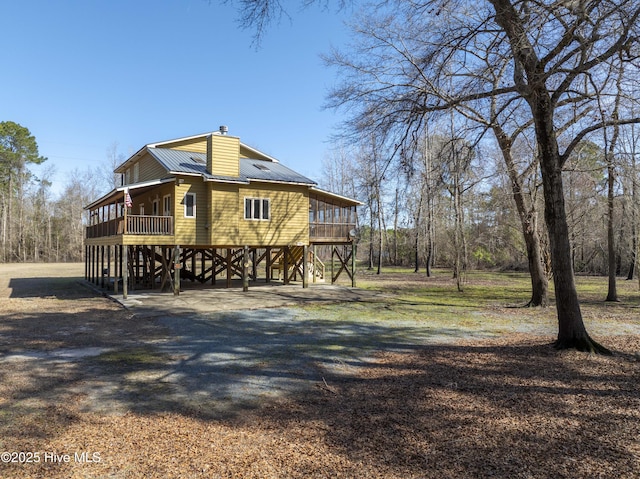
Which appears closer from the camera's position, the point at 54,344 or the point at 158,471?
the point at 158,471

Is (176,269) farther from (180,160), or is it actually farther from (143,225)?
(180,160)

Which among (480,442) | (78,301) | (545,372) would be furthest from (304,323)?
(78,301)

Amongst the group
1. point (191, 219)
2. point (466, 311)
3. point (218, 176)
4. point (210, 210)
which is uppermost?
point (218, 176)

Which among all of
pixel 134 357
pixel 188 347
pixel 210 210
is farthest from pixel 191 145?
pixel 134 357

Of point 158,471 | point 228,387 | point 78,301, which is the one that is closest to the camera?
point 158,471

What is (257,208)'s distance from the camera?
19.2 m

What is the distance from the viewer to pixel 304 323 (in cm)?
1149

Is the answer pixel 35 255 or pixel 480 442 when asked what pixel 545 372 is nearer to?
pixel 480 442

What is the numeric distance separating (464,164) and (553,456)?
23.3 feet

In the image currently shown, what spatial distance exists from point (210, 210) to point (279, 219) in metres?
3.54

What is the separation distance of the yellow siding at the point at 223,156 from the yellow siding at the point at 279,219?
3.62 ft

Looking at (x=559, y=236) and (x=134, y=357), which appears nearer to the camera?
(x=134, y=357)

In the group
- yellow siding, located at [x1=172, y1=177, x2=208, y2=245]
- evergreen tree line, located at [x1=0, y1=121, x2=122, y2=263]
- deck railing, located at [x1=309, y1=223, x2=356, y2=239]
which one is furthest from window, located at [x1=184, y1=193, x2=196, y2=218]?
evergreen tree line, located at [x1=0, y1=121, x2=122, y2=263]

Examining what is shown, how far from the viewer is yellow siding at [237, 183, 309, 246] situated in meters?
18.9
